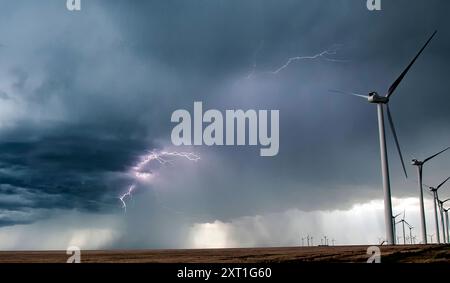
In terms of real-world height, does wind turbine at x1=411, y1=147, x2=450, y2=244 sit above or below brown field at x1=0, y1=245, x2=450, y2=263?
above

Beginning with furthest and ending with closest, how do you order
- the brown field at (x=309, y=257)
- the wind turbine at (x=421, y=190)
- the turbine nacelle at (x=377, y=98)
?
1. the wind turbine at (x=421, y=190)
2. the turbine nacelle at (x=377, y=98)
3. the brown field at (x=309, y=257)

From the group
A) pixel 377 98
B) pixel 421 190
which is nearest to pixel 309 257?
pixel 377 98

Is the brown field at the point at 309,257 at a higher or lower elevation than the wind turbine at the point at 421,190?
lower

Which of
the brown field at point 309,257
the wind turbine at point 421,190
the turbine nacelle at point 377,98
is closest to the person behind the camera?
the brown field at point 309,257

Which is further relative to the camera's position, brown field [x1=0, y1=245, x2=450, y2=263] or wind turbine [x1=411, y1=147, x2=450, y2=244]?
wind turbine [x1=411, y1=147, x2=450, y2=244]

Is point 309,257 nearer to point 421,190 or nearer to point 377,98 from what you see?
point 377,98

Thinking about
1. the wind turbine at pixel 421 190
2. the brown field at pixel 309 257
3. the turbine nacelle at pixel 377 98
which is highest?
the turbine nacelle at pixel 377 98

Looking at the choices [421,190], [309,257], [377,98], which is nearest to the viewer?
[309,257]

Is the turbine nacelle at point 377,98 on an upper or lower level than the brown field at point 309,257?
upper

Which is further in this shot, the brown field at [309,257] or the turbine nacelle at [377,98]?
the turbine nacelle at [377,98]

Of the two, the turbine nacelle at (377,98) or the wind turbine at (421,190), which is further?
the wind turbine at (421,190)
